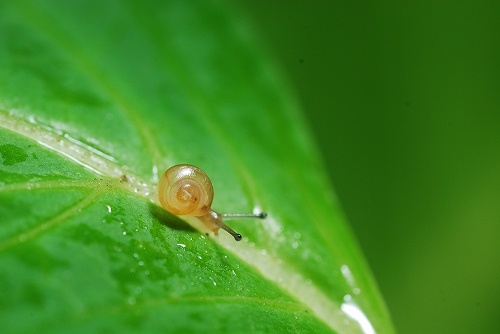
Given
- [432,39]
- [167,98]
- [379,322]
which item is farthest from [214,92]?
[432,39]

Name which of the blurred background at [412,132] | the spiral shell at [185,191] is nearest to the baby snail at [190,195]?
the spiral shell at [185,191]

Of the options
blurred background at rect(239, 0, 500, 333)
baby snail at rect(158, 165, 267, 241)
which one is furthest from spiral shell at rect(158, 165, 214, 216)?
blurred background at rect(239, 0, 500, 333)

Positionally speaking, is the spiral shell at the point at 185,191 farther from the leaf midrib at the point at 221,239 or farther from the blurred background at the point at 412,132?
the blurred background at the point at 412,132

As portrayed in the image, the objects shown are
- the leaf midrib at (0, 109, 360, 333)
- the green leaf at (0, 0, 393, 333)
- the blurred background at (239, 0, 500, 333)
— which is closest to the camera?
the green leaf at (0, 0, 393, 333)

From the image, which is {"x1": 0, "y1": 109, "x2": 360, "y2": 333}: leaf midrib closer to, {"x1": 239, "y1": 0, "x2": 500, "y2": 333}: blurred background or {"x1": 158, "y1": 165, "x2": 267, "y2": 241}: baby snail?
{"x1": 158, "y1": 165, "x2": 267, "y2": 241}: baby snail

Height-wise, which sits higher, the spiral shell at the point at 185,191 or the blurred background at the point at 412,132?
the blurred background at the point at 412,132

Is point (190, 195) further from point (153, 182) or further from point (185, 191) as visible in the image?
point (153, 182)
